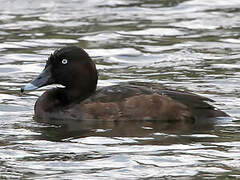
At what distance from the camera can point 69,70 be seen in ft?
38.8

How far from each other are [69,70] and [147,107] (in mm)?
1111

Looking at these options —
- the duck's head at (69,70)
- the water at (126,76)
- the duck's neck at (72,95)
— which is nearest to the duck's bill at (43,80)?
the duck's head at (69,70)

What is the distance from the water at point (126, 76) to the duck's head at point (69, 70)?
0.48 metres

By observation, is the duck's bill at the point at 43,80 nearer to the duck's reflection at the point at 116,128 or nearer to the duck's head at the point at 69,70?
the duck's head at the point at 69,70

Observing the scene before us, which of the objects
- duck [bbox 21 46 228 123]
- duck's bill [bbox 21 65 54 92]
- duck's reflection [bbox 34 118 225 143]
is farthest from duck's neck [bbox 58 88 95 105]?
duck's reflection [bbox 34 118 225 143]

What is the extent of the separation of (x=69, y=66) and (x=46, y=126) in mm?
919

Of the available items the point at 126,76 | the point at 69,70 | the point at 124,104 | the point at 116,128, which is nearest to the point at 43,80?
the point at 69,70

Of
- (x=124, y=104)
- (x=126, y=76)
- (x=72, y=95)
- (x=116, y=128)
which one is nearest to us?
(x=116, y=128)

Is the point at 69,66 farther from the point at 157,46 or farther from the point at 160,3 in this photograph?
the point at 160,3

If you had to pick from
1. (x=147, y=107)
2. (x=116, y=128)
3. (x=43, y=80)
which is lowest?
(x=116, y=128)

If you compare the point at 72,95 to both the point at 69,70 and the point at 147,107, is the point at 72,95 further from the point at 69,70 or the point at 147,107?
the point at 147,107

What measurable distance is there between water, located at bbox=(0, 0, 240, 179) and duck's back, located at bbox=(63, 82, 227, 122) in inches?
5.1

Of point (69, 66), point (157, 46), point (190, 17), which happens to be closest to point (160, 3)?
point (190, 17)

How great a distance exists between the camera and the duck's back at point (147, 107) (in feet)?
36.9
